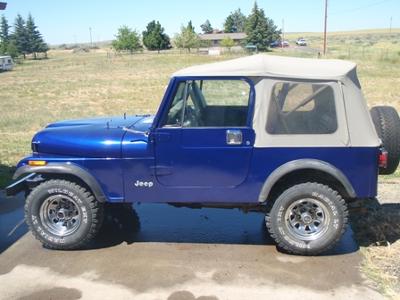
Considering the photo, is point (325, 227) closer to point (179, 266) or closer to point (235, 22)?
point (179, 266)

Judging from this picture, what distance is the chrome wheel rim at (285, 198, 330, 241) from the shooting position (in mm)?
4570

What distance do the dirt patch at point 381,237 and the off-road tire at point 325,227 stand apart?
0.42m

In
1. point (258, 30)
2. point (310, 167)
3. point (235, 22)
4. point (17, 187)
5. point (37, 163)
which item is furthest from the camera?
point (235, 22)

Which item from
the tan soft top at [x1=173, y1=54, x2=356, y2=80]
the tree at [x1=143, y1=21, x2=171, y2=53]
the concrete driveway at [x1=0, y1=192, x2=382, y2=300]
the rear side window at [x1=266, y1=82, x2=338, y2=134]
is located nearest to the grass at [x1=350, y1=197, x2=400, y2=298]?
the concrete driveway at [x1=0, y1=192, x2=382, y2=300]

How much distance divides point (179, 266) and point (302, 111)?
6.38ft

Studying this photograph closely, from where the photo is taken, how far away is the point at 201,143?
450 cm

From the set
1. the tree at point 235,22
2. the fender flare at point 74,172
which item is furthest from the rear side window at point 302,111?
the tree at point 235,22

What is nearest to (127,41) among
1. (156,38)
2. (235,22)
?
(156,38)

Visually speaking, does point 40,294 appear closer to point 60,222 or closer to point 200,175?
point 60,222

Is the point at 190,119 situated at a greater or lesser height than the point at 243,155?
greater

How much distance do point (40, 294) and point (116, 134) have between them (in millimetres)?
1701

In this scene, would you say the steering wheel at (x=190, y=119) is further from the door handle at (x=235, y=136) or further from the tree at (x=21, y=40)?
the tree at (x=21, y=40)

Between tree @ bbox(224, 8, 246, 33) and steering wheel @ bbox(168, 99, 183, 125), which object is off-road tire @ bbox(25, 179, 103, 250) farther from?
tree @ bbox(224, 8, 246, 33)

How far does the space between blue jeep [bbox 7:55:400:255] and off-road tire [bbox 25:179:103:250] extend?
0.03 ft
